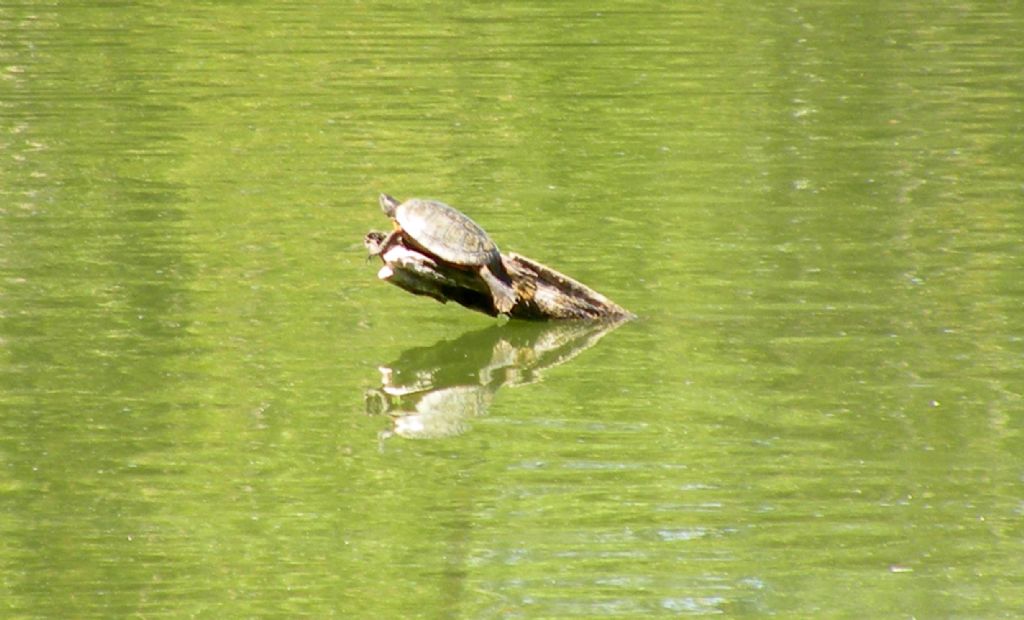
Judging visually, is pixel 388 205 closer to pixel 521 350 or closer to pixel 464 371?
pixel 521 350

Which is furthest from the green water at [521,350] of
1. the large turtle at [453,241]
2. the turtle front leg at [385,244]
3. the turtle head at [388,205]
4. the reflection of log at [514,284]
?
the turtle head at [388,205]

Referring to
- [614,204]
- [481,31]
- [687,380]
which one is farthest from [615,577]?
[481,31]

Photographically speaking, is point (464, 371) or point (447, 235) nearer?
point (464, 371)

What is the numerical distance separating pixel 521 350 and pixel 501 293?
0.31 meters

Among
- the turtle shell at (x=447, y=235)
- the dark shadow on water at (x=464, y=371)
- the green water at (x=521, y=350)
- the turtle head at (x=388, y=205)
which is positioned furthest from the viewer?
the turtle head at (x=388, y=205)

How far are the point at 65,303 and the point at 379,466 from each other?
11.2 ft

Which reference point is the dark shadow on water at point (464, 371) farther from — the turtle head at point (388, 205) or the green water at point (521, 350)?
the turtle head at point (388, 205)

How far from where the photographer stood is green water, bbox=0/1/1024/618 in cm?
723

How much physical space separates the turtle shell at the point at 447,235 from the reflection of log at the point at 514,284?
112mm

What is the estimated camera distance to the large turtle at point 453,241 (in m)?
10.1

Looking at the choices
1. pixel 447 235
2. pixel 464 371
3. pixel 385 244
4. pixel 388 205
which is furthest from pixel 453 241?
pixel 464 371

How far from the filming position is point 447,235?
33.3 ft

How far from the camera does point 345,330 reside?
10547mm

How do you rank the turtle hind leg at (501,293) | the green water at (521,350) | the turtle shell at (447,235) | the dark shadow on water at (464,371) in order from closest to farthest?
the green water at (521,350)
the dark shadow on water at (464,371)
the turtle shell at (447,235)
the turtle hind leg at (501,293)
